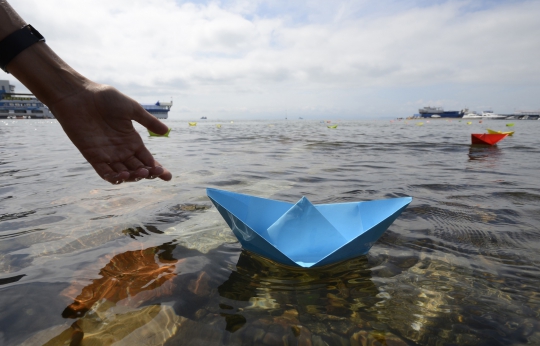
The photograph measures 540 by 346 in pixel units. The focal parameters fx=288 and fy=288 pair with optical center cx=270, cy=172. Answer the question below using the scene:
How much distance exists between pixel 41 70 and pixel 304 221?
238 cm

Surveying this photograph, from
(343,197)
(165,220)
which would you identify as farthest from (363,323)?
(343,197)

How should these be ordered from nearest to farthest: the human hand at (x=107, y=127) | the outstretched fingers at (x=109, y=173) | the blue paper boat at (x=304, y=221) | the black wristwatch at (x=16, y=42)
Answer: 1. the black wristwatch at (x=16, y=42)
2. the human hand at (x=107, y=127)
3. the outstretched fingers at (x=109, y=173)
4. the blue paper boat at (x=304, y=221)

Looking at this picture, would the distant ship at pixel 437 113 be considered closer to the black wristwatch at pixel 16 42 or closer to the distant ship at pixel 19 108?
the black wristwatch at pixel 16 42

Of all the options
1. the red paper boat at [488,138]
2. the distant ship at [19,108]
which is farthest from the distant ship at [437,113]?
the distant ship at [19,108]

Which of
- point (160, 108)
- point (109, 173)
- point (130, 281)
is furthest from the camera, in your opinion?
point (160, 108)

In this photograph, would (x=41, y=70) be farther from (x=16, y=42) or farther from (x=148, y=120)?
(x=148, y=120)

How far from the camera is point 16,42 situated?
6.52ft

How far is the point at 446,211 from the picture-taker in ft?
12.9

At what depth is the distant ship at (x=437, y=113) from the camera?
299 ft

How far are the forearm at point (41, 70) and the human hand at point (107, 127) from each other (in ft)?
0.19

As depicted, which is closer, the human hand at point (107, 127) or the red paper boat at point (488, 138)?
the human hand at point (107, 127)

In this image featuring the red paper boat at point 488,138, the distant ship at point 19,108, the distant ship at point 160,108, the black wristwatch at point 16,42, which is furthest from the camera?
the distant ship at point 160,108

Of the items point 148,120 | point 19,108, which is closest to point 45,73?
point 148,120

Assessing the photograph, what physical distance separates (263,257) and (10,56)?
2.39 metres
